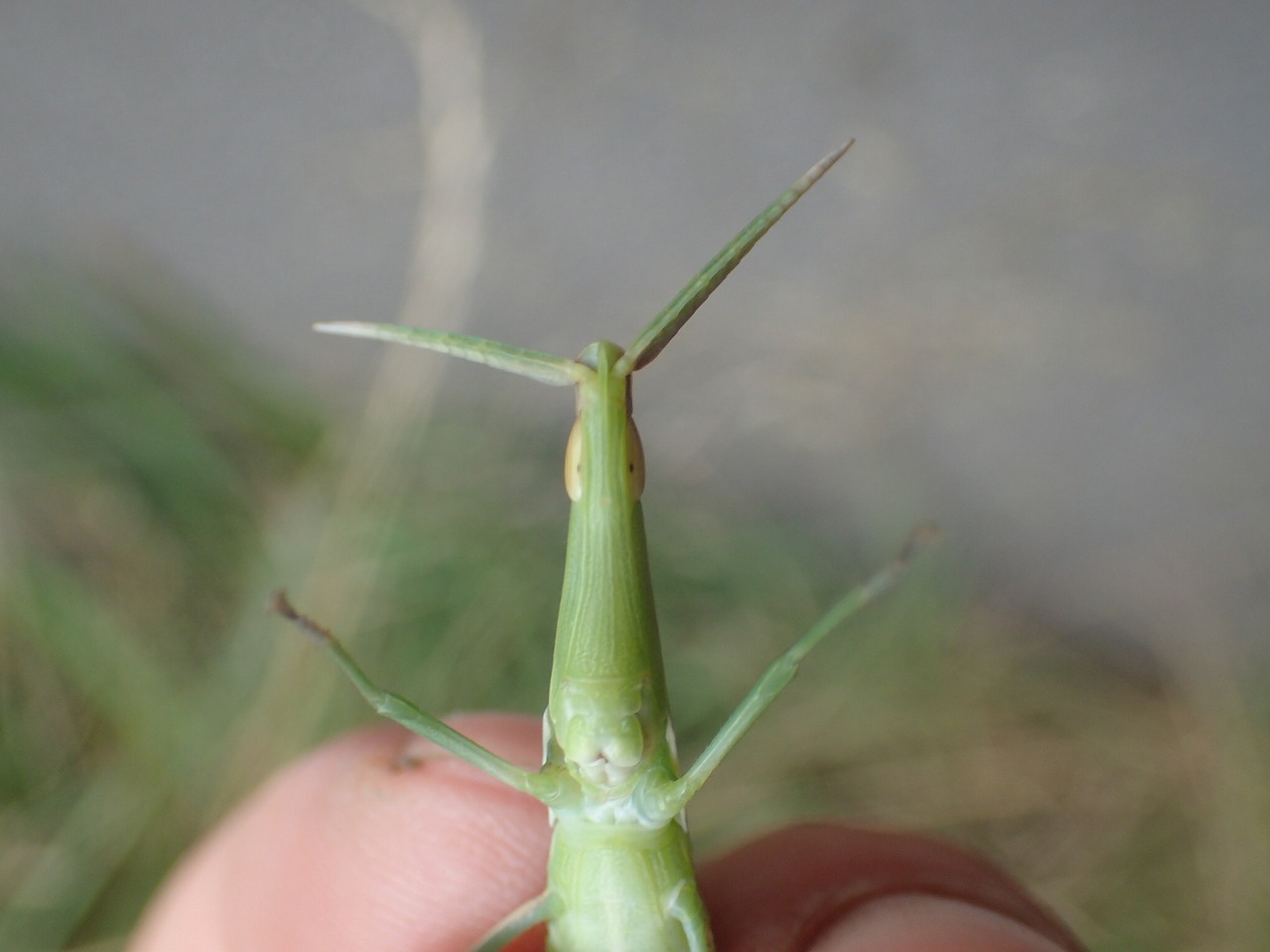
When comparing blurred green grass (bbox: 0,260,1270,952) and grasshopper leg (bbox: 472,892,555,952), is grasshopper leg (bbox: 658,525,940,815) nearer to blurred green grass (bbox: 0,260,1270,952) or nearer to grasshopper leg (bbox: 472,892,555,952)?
grasshopper leg (bbox: 472,892,555,952)

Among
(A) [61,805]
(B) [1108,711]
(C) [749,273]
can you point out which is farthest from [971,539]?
(A) [61,805]

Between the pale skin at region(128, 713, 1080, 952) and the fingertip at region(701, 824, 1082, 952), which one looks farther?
the pale skin at region(128, 713, 1080, 952)

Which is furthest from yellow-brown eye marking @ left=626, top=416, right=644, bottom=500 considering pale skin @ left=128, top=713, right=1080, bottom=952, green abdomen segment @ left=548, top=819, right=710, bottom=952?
pale skin @ left=128, top=713, right=1080, bottom=952

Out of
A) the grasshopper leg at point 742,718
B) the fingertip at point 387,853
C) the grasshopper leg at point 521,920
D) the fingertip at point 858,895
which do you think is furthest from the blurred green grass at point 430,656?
the grasshopper leg at point 742,718

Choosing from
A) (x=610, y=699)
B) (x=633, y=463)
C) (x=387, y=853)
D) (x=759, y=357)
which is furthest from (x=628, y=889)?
(x=759, y=357)

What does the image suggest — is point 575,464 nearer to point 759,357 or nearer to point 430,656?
point 430,656

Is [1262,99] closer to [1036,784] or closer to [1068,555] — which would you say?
[1068,555]
